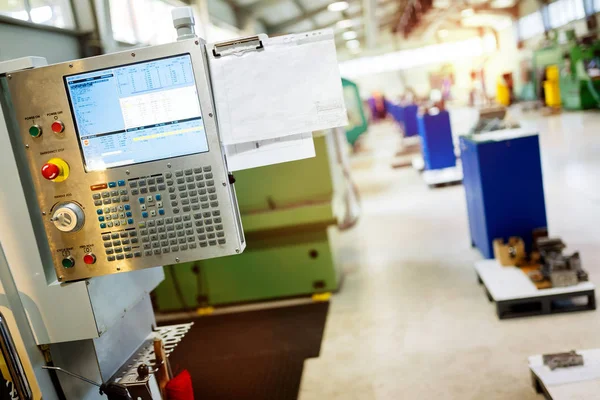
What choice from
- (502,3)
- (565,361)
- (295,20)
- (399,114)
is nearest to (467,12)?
(502,3)

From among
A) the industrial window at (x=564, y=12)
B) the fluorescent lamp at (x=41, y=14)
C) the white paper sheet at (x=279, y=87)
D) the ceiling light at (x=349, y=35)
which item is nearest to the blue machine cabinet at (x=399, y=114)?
the ceiling light at (x=349, y=35)

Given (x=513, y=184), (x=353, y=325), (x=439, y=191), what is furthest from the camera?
(x=439, y=191)

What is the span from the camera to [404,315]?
307 centimetres

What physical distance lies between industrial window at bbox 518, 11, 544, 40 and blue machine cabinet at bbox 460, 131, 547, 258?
13.0 metres

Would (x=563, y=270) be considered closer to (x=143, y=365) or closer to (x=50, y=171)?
(x=143, y=365)

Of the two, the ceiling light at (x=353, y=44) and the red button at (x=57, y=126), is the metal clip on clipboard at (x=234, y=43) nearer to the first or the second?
the red button at (x=57, y=126)

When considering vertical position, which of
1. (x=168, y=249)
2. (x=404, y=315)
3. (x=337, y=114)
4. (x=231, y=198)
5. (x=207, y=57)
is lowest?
(x=404, y=315)

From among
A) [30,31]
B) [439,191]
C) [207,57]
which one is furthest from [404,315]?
[439,191]

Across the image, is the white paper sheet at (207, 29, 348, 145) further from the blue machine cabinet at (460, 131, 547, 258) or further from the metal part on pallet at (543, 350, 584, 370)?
the blue machine cabinet at (460, 131, 547, 258)

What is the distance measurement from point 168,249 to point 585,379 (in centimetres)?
159

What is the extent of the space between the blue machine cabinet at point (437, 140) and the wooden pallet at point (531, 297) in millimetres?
4002

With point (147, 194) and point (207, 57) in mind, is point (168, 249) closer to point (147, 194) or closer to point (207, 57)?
point (147, 194)

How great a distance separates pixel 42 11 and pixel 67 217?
1.78 meters

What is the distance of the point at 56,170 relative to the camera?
1.29m
